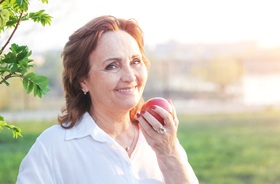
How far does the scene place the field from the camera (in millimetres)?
7480

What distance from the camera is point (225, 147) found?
9031 millimetres

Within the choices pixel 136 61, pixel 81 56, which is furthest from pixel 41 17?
pixel 136 61

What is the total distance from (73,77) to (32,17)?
363 millimetres

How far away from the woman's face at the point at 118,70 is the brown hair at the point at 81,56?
0.08 feet

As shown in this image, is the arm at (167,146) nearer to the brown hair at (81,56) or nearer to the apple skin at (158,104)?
the apple skin at (158,104)

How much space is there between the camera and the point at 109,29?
2121 millimetres

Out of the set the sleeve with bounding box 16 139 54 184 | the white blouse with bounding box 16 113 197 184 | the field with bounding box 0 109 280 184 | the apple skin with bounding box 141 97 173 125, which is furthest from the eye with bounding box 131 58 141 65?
the field with bounding box 0 109 280 184

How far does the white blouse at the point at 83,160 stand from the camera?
6.68ft

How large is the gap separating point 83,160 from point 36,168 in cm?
17

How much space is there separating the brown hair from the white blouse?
5 cm

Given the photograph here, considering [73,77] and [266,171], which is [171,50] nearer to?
[266,171]

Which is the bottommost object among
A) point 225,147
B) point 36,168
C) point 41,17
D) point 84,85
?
point 225,147

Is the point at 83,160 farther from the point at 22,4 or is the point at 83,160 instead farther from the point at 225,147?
the point at 225,147

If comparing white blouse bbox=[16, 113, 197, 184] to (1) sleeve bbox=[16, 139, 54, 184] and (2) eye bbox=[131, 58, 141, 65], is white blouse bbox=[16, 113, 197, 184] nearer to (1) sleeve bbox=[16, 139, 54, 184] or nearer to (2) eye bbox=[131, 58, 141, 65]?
(1) sleeve bbox=[16, 139, 54, 184]
